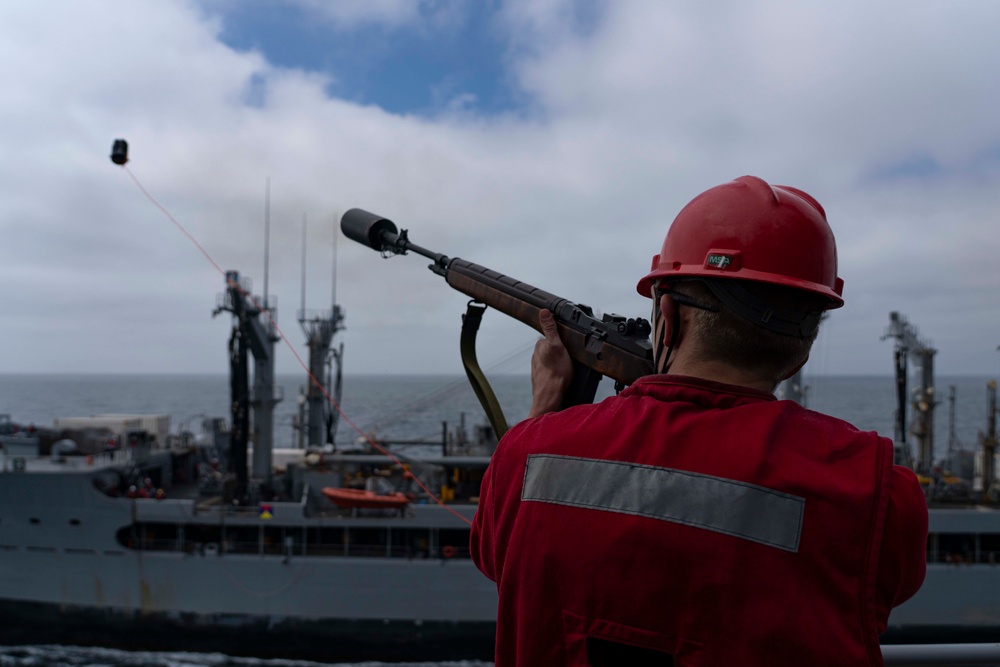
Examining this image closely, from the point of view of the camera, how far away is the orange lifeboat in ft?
53.3

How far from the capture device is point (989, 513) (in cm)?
1602

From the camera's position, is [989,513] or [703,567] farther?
[989,513]

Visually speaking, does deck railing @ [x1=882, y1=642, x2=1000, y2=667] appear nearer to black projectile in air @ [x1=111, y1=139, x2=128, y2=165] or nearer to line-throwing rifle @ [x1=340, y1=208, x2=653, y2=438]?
line-throwing rifle @ [x1=340, y1=208, x2=653, y2=438]

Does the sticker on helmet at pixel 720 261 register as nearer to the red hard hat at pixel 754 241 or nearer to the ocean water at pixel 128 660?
the red hard hat at pixel 754 241

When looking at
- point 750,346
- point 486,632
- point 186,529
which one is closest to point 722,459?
point 750,346

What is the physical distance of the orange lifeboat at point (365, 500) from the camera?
16.2 metres

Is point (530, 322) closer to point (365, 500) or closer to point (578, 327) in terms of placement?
point (578, 327)

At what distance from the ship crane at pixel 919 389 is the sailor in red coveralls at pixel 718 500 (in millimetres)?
21994

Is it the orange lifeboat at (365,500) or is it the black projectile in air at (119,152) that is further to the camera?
the orange lifeboat at (365,500)

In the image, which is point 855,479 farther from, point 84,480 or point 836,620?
point 84,480

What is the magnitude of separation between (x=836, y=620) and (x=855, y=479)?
0.73 ft

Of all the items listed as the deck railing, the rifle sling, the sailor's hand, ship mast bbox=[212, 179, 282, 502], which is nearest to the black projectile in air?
ship mast bbox=[212, 179, 282, 502]

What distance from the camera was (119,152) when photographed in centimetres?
1188

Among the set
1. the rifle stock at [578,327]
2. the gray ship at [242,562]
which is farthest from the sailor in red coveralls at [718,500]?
the gray ship at [242,562]
